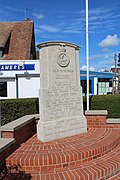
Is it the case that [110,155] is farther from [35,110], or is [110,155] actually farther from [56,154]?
[35,110]

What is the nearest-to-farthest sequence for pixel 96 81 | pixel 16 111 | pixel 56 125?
pixel 56 125, pixel 16 111, pixel 96 81

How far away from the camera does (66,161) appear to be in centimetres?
352

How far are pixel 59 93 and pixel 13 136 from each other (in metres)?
1.54

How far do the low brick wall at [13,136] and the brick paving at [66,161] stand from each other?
0.36 feet

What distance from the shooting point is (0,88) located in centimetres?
1622

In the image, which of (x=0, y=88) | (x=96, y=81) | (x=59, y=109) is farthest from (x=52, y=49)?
(x=96, y=81)

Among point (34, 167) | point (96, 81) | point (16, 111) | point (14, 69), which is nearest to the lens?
point (34, 167)

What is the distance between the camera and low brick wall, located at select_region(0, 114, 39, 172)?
3.46 metres

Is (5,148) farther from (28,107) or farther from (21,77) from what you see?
(21,77)

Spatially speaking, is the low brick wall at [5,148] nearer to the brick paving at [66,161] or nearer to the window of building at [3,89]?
the brick paving at [66,161]

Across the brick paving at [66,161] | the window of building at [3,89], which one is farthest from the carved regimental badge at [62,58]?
the window of building at [3,89]

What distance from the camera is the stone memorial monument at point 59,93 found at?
15.2 feet

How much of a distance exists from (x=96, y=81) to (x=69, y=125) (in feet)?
67.0

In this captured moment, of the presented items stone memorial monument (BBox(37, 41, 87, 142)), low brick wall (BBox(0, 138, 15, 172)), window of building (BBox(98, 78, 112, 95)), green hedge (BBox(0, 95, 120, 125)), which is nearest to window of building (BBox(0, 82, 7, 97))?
green hedge (BBox(0, 95, 120, 125))
